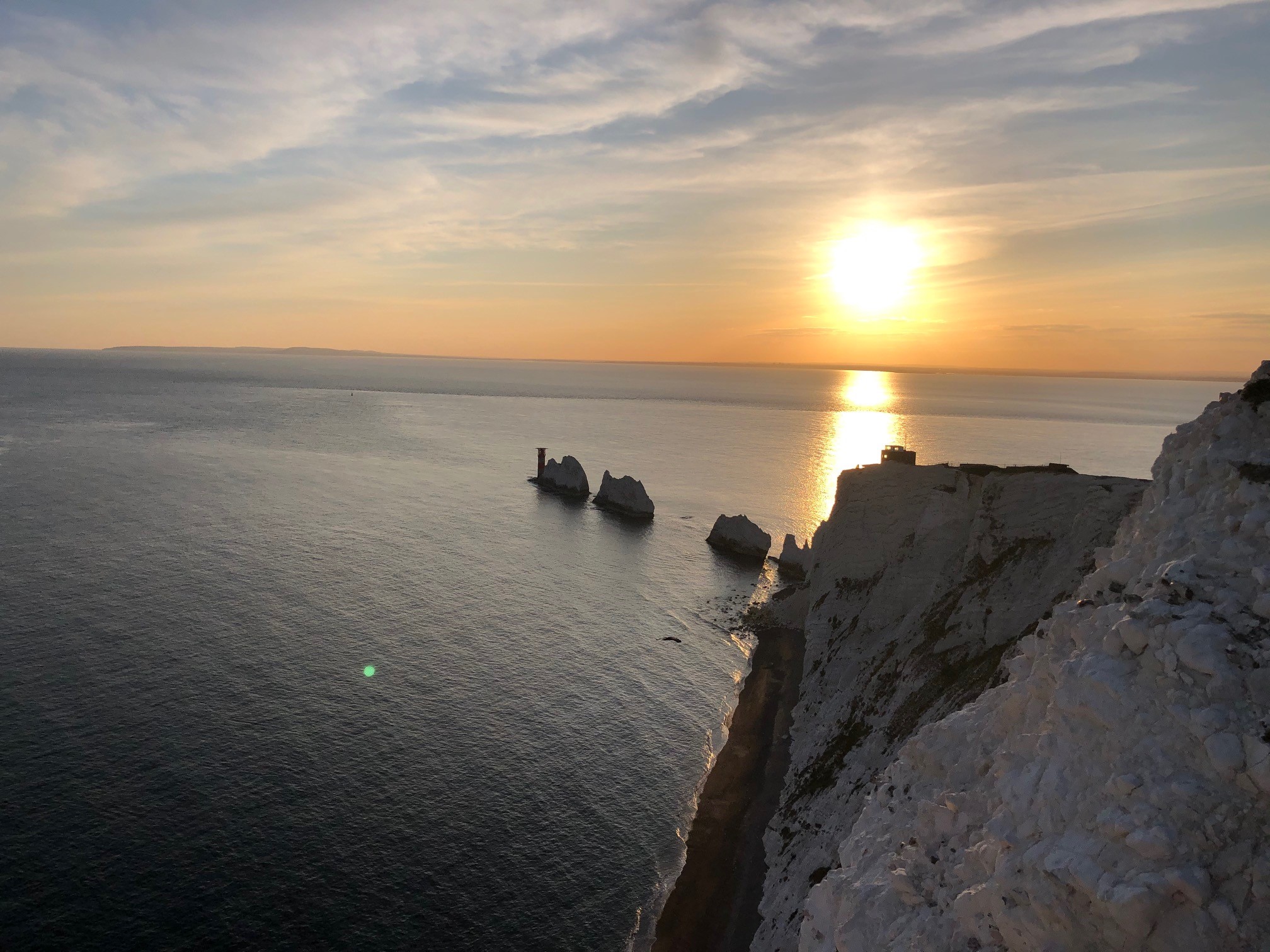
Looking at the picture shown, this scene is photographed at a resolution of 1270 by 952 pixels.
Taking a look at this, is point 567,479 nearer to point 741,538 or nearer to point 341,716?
point 741,538

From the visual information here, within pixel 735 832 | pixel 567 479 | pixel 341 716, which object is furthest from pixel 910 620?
pixel 567 479

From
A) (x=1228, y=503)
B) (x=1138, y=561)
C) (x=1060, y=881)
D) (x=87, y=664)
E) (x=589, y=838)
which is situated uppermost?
(x=1228, y=503)

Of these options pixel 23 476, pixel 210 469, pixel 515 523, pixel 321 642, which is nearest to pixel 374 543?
pixel 515 523

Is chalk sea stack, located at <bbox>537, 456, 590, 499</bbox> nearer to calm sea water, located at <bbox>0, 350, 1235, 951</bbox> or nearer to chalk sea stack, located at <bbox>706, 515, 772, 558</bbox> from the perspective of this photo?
calm sea water, located at <bbox>0, 350, 1235, 951</bbox>

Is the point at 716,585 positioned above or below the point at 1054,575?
below

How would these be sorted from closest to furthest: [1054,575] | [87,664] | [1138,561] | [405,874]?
[1138,561], [1054,575], [405,874], [87,664]

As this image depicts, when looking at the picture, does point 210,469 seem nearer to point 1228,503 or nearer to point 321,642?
point 321,642

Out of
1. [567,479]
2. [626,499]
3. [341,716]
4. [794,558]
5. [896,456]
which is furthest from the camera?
[567,479]

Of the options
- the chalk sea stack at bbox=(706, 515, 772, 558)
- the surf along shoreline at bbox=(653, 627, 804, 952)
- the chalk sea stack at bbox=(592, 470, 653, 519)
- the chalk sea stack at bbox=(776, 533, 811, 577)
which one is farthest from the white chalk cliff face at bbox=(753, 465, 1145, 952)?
the chalk sea stack at bbox=(592, 470, 653, 519)
